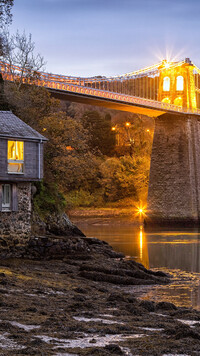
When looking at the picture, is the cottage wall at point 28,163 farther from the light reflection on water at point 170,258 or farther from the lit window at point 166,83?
the lit window at point 166,83

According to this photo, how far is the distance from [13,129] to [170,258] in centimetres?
988

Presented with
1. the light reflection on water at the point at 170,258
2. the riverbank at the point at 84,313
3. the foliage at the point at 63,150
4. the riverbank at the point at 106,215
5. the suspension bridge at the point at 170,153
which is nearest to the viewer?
the riverbank at the point at 84,313

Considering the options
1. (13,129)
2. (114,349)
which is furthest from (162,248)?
(114,349)

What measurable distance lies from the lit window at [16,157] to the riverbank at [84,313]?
2.51 meters

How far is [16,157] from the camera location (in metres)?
20.0

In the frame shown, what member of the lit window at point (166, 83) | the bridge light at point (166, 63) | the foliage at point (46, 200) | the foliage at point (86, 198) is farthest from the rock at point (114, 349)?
the bridge light at point (166, 63)

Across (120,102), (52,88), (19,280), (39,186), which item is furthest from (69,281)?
(120,102)

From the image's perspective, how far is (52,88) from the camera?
3934 cm

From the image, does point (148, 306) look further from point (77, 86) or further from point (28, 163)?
point (77, 86)

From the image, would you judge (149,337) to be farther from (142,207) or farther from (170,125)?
(142,207)

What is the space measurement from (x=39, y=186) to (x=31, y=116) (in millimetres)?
5183

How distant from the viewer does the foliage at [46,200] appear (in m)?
24.3

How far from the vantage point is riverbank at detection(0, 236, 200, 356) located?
329 inches

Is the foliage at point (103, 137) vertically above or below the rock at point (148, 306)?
above
